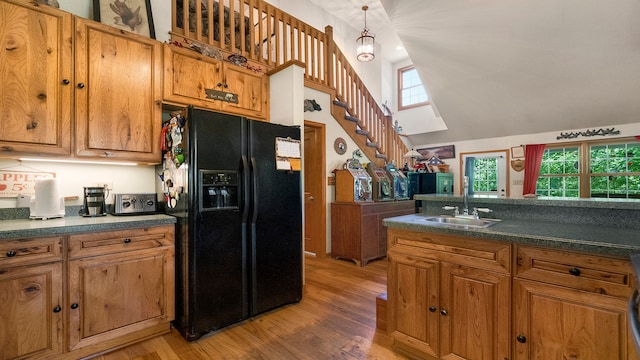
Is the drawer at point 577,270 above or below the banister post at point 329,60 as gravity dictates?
below

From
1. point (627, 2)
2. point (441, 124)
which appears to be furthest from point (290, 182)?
point (441, 124)

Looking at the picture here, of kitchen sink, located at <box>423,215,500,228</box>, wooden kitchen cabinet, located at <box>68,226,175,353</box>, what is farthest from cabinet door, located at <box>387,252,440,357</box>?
wooden kitchen cabinet, located at <box>68,226,175,353</box>

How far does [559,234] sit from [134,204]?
2936mm

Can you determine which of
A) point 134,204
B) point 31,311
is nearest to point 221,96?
point 134,204

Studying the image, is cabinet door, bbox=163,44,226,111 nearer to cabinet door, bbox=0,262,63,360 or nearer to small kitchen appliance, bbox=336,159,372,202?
cabinet door, bbox=0,262,63,360

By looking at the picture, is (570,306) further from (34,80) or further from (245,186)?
(34,80)

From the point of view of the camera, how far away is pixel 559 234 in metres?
1.44

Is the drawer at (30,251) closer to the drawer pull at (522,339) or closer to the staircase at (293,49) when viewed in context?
the staircase at (293,49)

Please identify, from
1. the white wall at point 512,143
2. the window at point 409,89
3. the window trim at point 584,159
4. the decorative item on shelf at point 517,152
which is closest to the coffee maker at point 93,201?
the white wall at point 512,143

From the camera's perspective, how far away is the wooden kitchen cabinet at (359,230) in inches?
154

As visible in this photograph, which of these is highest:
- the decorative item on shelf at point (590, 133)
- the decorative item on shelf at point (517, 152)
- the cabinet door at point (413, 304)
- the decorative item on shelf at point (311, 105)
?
the decorative item on shelf at point (311, 105)

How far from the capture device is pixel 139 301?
6.66 feet

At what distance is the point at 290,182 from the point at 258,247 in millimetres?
644

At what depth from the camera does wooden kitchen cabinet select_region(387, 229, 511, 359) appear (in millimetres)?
1519
